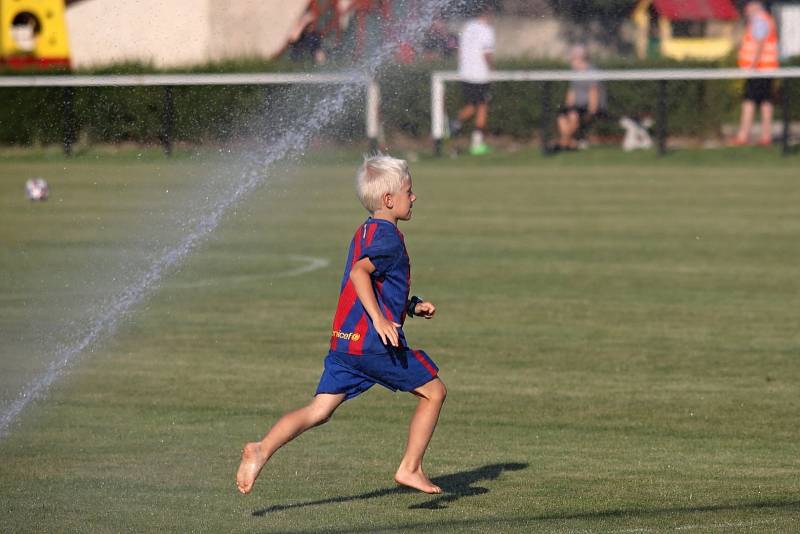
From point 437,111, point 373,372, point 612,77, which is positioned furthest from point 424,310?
point 612,77

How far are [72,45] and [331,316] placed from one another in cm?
1994

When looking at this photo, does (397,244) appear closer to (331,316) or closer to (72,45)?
(331,316)

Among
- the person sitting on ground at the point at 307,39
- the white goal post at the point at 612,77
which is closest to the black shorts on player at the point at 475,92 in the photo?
the white goal post at the point at 612,77

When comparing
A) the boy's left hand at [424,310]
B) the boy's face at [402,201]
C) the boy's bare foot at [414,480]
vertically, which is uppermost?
the boy's face at [402,201]

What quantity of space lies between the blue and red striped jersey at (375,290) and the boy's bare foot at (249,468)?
499 mm

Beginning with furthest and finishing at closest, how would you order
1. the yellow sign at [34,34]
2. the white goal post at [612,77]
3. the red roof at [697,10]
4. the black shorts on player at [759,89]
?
1. the red roof at [697,10]
2. the yellow sign at [34,34]
3. the black shorts on player at [759,89]
4. the white goal post at [612,77]

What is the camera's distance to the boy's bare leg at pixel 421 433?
20.8ft

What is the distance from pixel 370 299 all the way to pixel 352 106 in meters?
21.6

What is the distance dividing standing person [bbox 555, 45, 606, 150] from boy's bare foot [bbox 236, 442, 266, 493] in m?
23.0

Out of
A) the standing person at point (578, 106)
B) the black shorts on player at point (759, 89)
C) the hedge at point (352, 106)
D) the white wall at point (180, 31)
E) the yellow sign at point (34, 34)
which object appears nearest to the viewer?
the white wall at point (180, 31)

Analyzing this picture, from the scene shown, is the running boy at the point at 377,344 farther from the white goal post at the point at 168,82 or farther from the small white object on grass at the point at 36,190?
the white goal post at the point at 168,82

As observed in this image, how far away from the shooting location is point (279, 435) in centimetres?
621

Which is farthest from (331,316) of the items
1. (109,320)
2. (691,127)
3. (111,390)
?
(691,127)

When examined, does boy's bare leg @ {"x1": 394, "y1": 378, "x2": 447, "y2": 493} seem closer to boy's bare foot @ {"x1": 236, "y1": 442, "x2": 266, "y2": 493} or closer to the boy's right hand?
the boy's right hand
